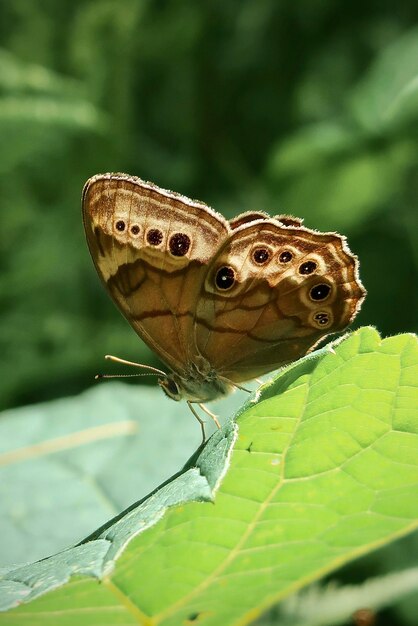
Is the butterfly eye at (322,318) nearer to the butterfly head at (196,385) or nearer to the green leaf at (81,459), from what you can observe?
the butterfly head at (196,385)

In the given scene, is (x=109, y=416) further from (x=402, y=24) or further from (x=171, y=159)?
(x=402, y=24)

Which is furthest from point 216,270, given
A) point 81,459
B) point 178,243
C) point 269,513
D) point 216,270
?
point 269,513

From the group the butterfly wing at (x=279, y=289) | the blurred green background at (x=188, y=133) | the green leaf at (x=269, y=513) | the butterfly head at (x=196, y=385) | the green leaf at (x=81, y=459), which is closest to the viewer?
the green leaf at (x=269, y=513)

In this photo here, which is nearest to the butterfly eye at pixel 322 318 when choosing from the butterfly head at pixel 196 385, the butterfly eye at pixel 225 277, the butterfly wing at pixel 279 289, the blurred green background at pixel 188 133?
the butterfly wing at pixel 279 289

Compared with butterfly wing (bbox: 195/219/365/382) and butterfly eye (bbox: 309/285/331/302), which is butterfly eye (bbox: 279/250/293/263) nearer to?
butterfly wing (bbox: 195/219/365/382)

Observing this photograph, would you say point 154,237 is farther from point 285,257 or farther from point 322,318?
point 322,318

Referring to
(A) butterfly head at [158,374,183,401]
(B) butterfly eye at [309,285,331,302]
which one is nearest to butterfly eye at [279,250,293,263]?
(B) butterfly eye at [309,285,331,302]
